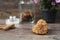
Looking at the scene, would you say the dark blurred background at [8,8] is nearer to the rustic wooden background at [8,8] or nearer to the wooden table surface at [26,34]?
the rustic wooden background at [8,8]

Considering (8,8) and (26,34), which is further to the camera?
(8,8)

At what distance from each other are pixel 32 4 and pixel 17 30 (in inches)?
11.2

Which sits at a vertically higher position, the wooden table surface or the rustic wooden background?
the rustic wooden background

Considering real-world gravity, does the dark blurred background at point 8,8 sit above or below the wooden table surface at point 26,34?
above

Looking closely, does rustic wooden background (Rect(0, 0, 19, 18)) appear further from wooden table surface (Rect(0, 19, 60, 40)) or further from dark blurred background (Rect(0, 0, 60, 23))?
wooden table surface (Rect(0, 19, 60, 40))

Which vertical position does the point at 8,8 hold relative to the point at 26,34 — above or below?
above

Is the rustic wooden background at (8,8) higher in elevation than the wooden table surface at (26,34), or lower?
higher

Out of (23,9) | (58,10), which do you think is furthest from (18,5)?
(58,10)

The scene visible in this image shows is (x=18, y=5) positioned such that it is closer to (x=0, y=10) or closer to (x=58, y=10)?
(x=0, y=10)

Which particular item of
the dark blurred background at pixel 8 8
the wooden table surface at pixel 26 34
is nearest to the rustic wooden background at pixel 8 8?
the dark blurred background at pixel 8 8

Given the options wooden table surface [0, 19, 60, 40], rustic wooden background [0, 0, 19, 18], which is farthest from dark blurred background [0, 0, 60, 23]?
wooden table surface [0, 19, 60, 40]

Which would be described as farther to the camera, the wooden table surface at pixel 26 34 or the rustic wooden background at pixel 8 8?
the rustic wooden background at pixel 8 8

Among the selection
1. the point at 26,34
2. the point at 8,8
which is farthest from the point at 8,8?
the point at 26,34

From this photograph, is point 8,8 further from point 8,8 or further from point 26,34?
point 26,34
